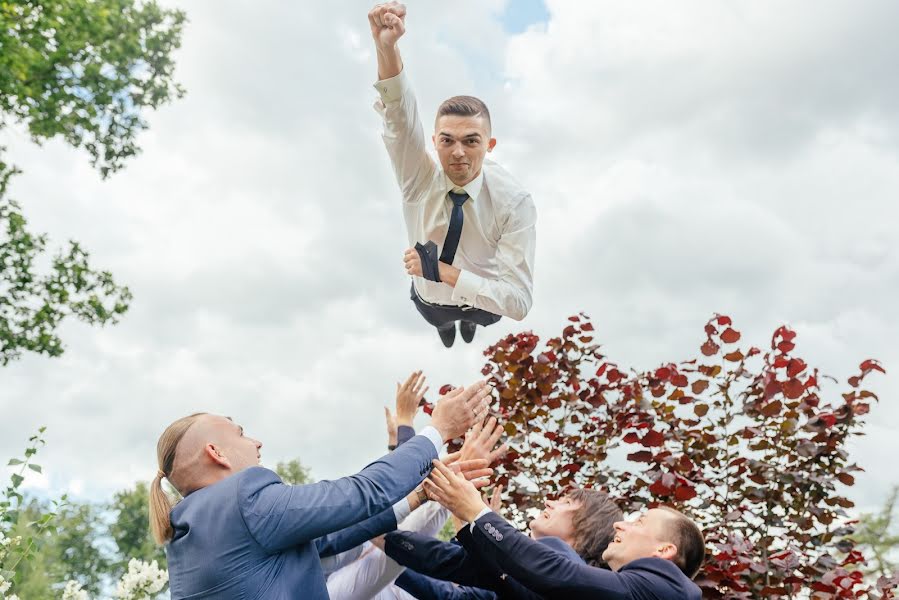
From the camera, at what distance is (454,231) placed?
3.44 meters

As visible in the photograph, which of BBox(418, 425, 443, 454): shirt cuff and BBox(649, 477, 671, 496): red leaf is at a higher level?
BBox(649, 477, 671, 496): red leaf

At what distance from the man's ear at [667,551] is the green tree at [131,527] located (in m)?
23.7

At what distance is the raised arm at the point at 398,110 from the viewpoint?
2.88 meters

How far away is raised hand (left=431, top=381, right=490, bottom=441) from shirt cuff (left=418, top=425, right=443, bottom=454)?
4 cm

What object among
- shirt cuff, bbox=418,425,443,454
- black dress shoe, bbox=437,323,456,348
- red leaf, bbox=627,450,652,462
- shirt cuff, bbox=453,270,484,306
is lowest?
shirt cuff, bbox=418,425,443,454

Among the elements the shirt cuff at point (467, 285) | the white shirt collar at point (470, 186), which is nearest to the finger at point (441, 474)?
the shirt cuff at point (467, 285)

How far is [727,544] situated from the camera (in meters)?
4.06

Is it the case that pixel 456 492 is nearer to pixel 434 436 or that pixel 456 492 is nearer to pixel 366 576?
pixel 434 436

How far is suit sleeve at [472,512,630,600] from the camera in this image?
2424mm

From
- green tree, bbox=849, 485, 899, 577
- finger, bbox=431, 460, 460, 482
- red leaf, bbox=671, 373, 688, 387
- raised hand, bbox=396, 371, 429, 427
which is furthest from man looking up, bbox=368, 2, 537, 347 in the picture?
green tree, bbox=849, 485, 899, 577

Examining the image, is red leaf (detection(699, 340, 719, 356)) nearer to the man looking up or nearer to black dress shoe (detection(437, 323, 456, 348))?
black dress shoe (detection(437, 323, 456, 348))

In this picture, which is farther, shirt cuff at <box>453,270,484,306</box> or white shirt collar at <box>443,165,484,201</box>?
white shirt collar at <box>443,165,484,201</box>

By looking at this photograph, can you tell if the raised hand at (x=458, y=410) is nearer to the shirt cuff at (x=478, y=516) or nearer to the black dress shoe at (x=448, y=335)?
the shirt cuff at (x=478, y=516)

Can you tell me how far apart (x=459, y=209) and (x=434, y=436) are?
115 cm
